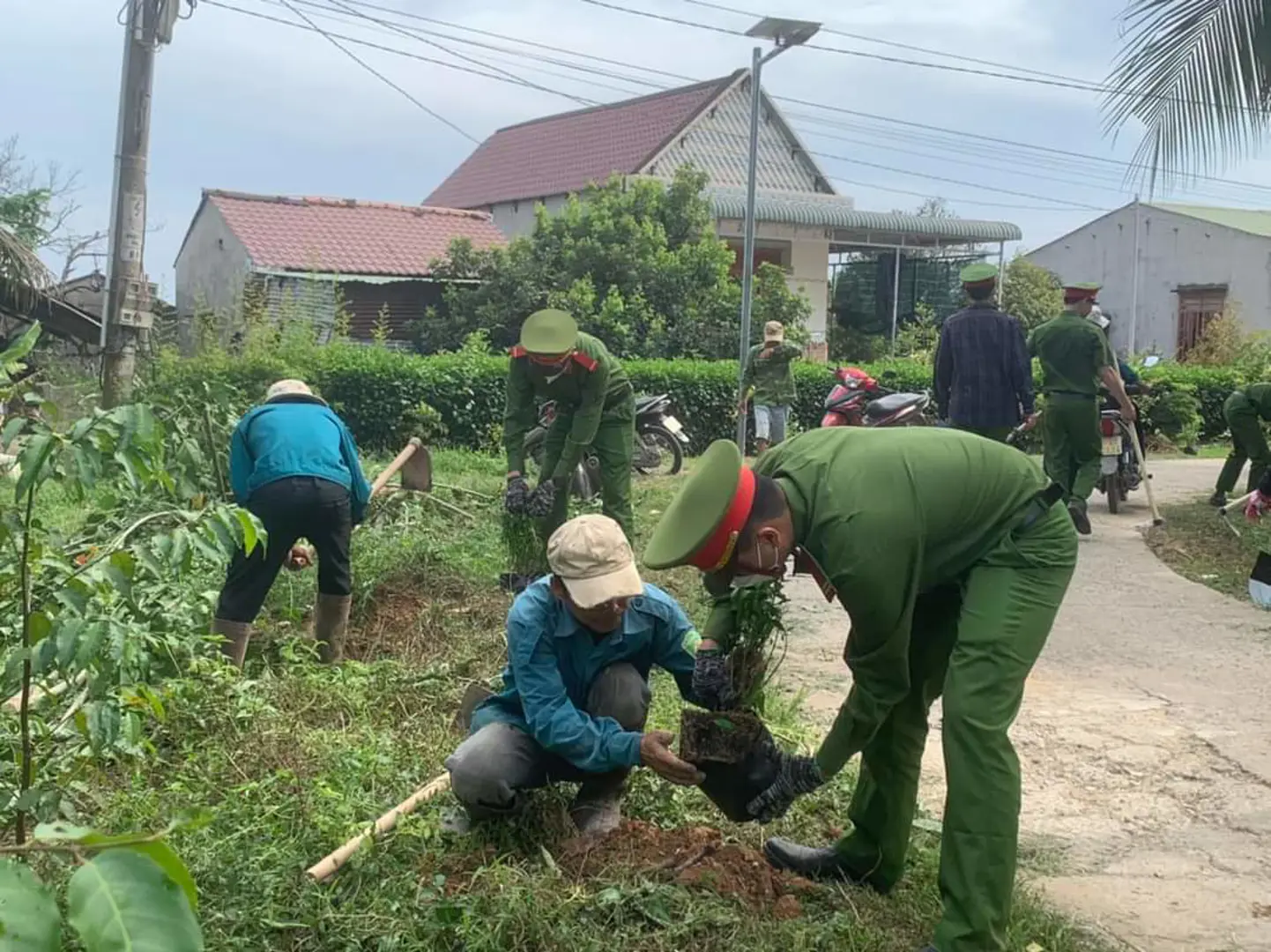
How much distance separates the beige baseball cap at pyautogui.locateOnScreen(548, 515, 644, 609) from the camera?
352 centimetres

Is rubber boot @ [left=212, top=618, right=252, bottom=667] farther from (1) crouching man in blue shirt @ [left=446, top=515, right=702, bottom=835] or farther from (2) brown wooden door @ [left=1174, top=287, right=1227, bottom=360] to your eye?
(2) brown wooden door @ [left=1174, top=287, right=1227, bottom=360]

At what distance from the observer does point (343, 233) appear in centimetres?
2392

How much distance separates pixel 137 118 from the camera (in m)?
10.2

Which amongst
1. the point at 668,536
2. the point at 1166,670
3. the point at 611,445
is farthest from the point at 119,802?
the point at 1166,670

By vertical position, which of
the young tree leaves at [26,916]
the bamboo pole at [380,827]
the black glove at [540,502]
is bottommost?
the bamboo pole at [380,827]

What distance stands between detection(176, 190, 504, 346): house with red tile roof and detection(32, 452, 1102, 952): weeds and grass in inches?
611

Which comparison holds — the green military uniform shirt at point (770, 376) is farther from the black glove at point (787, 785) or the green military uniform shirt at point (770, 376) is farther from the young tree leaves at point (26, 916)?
the young tree leaves at point (26, 916)

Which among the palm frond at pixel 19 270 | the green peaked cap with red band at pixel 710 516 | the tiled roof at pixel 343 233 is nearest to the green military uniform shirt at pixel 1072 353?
the green peaked cap with red band at pixel 710 516

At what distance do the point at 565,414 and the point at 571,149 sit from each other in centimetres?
2245

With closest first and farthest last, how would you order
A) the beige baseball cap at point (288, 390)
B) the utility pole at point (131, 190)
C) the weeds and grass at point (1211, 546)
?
the beige baseball cap at point (288, 390), the weeds and grass at point (1211, 546), the utility pole at point (131, 190)

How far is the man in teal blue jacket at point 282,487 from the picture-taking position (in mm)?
5422

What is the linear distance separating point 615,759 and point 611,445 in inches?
169

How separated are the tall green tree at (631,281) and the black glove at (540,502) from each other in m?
12.1

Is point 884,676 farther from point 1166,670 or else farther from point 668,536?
point 1166,670
